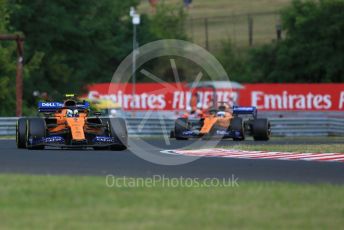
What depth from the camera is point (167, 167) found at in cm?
1591

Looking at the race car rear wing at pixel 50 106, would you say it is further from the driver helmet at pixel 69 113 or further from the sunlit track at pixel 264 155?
the sunlit track at pixel 264 155

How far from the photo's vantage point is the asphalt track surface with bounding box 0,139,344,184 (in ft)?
47.2

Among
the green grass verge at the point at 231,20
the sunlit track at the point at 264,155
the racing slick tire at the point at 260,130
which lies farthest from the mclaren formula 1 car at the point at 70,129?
the green grass verge at the point at 231,20

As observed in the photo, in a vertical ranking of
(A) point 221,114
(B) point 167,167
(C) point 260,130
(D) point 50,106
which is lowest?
(B) point 167,167

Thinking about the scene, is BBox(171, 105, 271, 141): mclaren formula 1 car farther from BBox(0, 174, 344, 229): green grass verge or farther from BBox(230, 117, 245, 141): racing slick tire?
BBox(0, 174, 344, 229): green grass verge

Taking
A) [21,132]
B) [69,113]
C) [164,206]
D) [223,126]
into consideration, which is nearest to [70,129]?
[69,113]

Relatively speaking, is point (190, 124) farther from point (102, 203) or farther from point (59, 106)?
point (102, 203)

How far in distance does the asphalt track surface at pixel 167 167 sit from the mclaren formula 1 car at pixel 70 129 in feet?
4.30

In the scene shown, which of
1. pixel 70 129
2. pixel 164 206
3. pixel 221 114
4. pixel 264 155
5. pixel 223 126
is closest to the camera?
pixel 164 206

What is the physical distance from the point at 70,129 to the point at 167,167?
480cm

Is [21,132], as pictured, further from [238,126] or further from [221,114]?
[221,114]

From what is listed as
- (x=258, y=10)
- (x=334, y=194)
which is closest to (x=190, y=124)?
(x=334, y=194)

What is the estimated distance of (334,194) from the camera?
38.8 feet

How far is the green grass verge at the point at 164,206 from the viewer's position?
9516 mm
